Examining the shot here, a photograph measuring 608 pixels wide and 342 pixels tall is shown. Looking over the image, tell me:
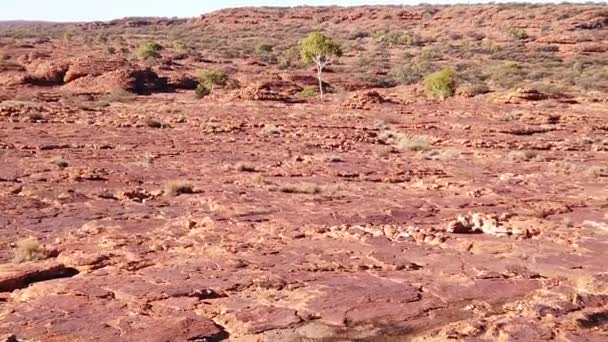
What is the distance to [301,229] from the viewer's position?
10.6m

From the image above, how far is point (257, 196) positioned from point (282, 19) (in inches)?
3765

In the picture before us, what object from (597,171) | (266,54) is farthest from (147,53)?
(597,171)

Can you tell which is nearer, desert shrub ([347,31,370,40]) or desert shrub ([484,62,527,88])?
desert shrub ([484,62,527,88])

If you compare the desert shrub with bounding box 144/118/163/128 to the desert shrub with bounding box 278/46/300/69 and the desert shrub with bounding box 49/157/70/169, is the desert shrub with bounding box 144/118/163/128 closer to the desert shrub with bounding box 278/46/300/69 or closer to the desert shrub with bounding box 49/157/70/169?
the desert shrub with bounding box 49/157/70/169

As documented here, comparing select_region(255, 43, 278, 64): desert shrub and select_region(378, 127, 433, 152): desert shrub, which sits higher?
select_region(255, 43, 278, 64): desert shrub

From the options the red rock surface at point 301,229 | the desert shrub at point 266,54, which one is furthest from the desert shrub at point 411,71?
the red rock surface at point 301,229

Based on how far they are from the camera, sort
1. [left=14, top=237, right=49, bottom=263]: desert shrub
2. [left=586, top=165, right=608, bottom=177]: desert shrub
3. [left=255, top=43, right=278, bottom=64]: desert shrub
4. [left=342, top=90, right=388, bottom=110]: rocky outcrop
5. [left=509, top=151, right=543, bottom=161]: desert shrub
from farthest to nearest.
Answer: [left=255, top=43, right=278, bottom=64]: desert shrub, [left=342, top=90, right=388, bottom=110]: rocky outcrop, [left=509, top=151, right=543, bottom=161]: desert shrub, [left=586, top=165, right=608, bottom=177]: desert shrub, [left=14, top=237, right=49, bottom=263]: desert shrub

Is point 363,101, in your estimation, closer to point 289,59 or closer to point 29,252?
point 29,252

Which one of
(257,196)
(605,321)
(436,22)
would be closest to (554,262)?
(605,321)

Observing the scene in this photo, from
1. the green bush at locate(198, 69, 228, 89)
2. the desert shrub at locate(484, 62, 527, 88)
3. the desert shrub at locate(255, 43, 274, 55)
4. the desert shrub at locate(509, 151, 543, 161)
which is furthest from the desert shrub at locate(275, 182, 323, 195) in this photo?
the desert shrub at locate(255, 43, 274, 55)

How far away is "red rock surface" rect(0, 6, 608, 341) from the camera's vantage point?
6941 mm

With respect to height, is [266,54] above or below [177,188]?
above

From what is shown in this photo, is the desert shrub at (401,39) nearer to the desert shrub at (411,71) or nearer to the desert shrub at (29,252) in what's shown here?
the desert shrub at (411,71)

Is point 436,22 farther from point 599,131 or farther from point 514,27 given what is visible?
point 599,131
